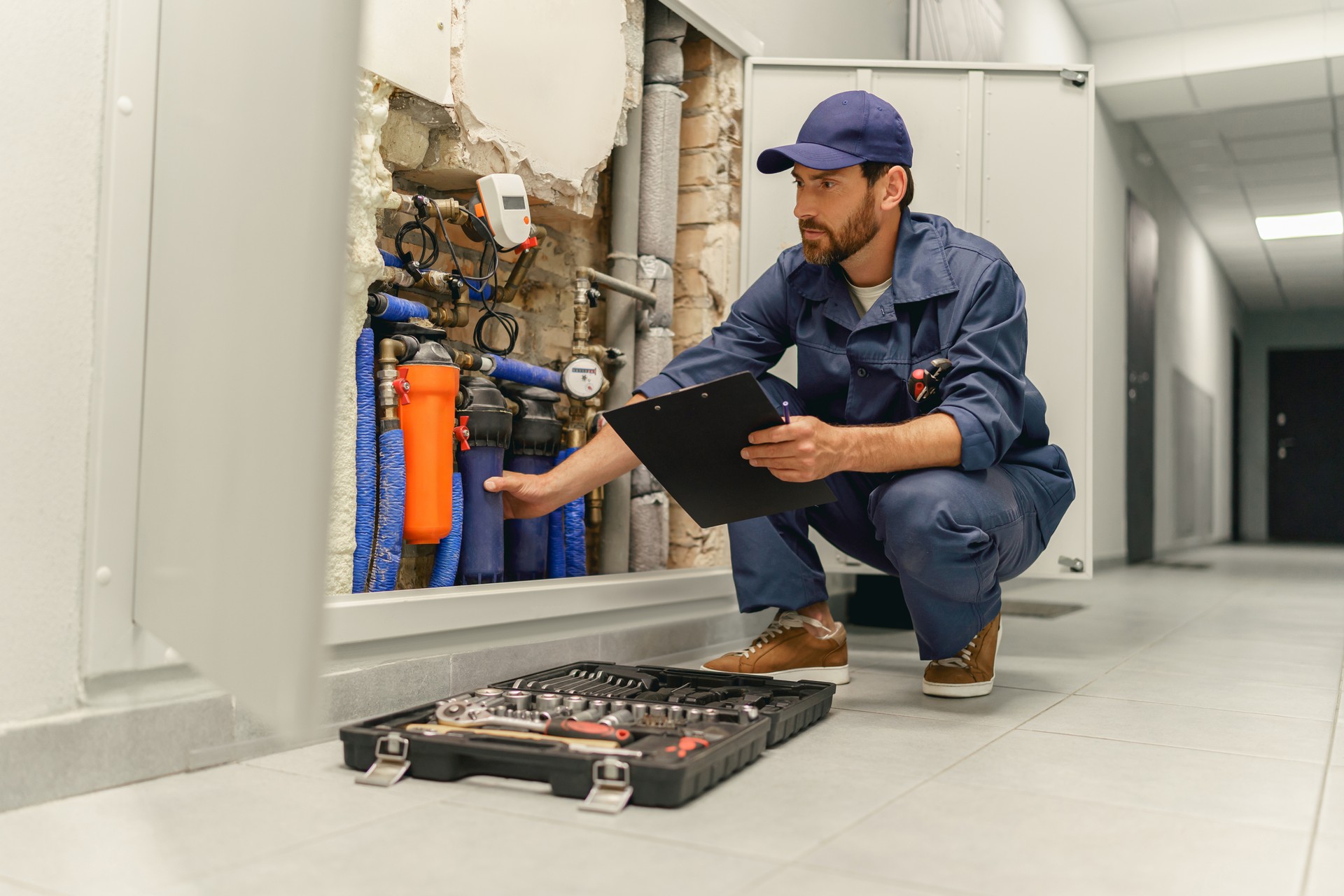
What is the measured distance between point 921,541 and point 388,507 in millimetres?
887

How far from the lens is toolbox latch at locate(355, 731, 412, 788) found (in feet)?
4.21

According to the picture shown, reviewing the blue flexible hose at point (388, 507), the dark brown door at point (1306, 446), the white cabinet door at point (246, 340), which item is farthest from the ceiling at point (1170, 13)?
the dark brown door at point (1306, 446)

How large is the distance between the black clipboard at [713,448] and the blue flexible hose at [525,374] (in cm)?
43

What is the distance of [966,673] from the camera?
1.98 meters

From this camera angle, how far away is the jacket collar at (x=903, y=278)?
6.40 feet

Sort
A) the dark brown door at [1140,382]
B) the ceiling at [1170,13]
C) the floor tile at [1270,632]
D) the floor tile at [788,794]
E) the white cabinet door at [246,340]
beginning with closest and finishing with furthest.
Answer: the white cabinet door at [246,340] < the floor tile at [788,794] < the floor tile at [1270,632] < the ceiling at [1170,13] < the dark brown door at [1140,382]

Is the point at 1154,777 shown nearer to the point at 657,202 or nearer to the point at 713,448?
the point at 713,448

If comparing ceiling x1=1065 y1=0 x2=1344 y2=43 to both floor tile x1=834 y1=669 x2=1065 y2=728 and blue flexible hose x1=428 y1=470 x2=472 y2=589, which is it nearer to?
floor tile x1=834 y1=669 x2=1065 y2=728

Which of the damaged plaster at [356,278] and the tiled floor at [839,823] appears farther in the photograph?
the damaged plaster at [356,278]

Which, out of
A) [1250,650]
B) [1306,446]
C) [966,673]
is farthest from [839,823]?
[1306,446]

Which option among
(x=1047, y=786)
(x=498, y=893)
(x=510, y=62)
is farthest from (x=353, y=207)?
(x=1047, y=786)

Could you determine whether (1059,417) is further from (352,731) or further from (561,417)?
(352,731)

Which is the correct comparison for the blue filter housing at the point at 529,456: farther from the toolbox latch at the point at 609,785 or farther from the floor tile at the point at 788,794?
the toolbox latch at the point at 609,785

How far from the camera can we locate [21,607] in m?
1.17
